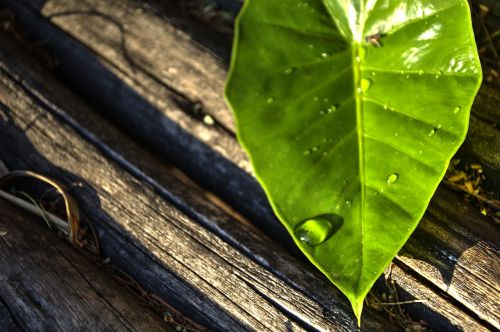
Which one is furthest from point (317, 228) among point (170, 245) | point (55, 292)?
point (55, 292)

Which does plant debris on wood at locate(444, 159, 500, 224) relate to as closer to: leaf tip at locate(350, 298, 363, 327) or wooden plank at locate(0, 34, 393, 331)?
wooden plank at locate(0, 34, 393, 331)

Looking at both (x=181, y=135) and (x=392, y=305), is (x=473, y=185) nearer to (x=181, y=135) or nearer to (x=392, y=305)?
(x=392, y=305)

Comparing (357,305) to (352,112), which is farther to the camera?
(352,112)

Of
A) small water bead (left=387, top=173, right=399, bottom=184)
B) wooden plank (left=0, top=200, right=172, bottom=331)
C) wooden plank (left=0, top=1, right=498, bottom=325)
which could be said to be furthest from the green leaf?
wooden plank (left=0, top=200, right=172, bottom=331)

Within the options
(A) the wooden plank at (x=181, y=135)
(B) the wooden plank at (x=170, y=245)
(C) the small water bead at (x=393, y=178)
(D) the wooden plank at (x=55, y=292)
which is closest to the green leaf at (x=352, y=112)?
(C) the small water bead at (x=393, y=178)

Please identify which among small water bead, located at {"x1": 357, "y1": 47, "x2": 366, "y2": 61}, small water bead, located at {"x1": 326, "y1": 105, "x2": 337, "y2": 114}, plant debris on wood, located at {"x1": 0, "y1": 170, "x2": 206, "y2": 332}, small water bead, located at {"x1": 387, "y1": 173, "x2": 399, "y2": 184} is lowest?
plant debris on wood, located at {"x1": 0, "y1": 170, "x2": 206, "y2": 332}

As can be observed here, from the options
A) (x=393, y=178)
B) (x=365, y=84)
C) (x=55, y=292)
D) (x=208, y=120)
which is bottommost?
(x=55, y=292)

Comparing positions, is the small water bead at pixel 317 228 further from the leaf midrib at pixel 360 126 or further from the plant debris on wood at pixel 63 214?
the plant debris on wood at pixel 63 214
